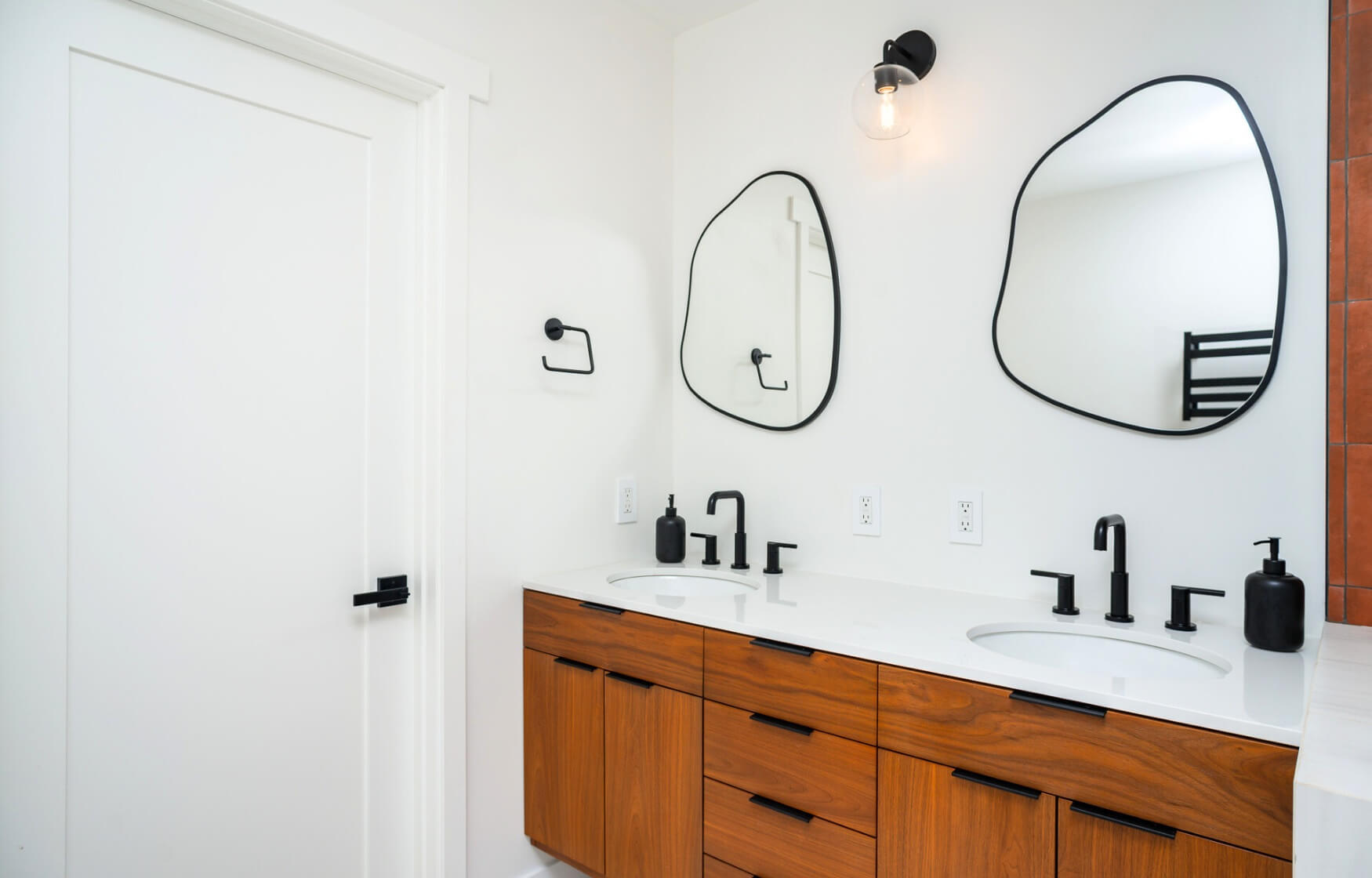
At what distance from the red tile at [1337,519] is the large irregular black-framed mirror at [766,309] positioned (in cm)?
103

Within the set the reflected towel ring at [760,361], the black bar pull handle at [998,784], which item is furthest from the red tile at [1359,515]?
the reflected towel ring at [760,361]

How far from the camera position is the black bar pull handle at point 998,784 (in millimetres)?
Result: 1142

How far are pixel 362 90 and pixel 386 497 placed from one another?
92 centimetres

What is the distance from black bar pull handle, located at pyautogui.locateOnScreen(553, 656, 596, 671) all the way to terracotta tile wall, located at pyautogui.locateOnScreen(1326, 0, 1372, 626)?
4.77 ft

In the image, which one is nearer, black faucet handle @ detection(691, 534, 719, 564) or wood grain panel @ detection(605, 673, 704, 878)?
wood grain panel @ detection(605, 673, 704, 878)

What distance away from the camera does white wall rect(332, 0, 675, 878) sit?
73.6 inches

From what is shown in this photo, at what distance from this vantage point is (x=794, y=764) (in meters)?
1.42

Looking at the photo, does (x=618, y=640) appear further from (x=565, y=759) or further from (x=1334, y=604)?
(x=1334, y=604)

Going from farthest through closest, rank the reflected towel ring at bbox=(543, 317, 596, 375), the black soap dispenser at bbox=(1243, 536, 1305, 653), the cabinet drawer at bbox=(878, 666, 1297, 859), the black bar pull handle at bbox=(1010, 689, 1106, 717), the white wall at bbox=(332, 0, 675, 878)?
1. the reflected towel ring at bbox=(543, 317, 596, 375)
2. the white wall at bbox=(332, 0, 675, 878)
3. the black soap dispenser at bbox=(1243, 536, 1305, 653)
4. the black bar pull handle at bbox=(1010, 689, 1106, 717)
5. the cabinet drawer at bbox=(878, 666, 1297, 859)

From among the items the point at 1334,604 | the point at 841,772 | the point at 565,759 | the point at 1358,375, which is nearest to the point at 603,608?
the point at 565,759

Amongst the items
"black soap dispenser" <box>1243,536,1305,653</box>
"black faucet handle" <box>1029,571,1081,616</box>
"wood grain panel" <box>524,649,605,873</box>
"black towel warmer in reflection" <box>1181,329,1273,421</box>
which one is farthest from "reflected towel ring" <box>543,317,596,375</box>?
"black soap dispenser" <box>1243,536,1305,653</box>

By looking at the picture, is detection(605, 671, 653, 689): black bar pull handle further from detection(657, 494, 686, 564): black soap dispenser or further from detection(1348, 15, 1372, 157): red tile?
detection(1348, 15, 1372, 157): red tile

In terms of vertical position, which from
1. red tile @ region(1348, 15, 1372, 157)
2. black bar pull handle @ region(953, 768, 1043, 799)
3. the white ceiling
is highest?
the white ceiling

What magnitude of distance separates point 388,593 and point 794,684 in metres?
0.95
